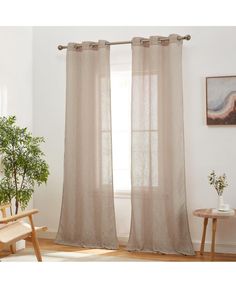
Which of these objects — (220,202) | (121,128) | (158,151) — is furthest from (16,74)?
(220,202)

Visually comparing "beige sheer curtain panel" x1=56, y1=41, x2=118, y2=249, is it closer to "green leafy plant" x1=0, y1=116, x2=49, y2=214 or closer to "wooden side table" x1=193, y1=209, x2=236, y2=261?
"green leafy plant" x1=0, y1=116, x2=49, y2=214

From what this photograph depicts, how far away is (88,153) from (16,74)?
1375 millimetres

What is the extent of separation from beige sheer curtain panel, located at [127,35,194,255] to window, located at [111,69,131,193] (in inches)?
11.8

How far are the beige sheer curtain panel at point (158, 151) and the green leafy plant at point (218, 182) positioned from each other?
33 cm

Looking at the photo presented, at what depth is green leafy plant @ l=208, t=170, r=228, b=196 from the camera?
15.0ft

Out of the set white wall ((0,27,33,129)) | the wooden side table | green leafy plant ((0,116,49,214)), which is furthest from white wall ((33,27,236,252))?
green leafy plant ((0,116,49,214))

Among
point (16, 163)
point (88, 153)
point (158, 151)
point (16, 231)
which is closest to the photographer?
point (16, 231)

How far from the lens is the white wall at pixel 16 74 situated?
5.30 metres

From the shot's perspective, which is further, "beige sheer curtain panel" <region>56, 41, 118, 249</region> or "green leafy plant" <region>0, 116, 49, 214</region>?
"beige sheer curtain panel" <region>56, 41, 118, 249</region>

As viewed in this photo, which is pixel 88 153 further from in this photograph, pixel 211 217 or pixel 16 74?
pixel 211 217

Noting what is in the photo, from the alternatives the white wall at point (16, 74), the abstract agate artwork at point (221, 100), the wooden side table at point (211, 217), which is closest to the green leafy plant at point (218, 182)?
the wooden side table at point (211, 217)

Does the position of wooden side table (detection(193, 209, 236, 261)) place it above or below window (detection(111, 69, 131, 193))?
below

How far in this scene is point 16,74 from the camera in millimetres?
5508
